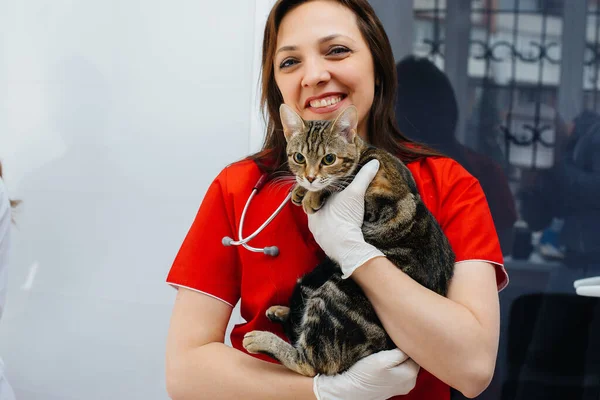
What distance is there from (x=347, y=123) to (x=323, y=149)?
0.23 ft

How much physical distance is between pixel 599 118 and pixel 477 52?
0.42 metres

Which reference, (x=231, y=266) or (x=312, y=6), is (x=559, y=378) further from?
(x=312, y=6)

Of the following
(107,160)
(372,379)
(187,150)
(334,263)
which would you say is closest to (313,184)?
(334,263)

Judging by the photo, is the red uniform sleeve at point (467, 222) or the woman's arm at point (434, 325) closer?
the woman's arm at point (434, 325)

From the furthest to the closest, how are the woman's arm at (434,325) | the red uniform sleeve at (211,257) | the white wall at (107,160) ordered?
the white wall at (107,160)
the red uniform sleeve at (211,257)
the woman's arm at (434,325)

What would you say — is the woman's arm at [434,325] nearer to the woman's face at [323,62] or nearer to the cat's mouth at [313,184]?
the cat's mouth at [313,184]

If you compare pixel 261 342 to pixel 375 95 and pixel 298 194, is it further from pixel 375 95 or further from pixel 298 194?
pixel 375 95

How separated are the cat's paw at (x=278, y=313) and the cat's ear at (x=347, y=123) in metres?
0.36

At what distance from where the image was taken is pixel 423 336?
1.03 m

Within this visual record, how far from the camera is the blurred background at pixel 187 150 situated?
1.84 m

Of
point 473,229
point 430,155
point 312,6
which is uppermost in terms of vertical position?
point 312,6

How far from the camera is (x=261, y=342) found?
1108 millimetres

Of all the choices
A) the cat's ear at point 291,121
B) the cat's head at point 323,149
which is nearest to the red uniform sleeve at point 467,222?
the cat's head at point 323,149

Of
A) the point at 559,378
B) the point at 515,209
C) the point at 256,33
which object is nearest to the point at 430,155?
the point at 515,209
